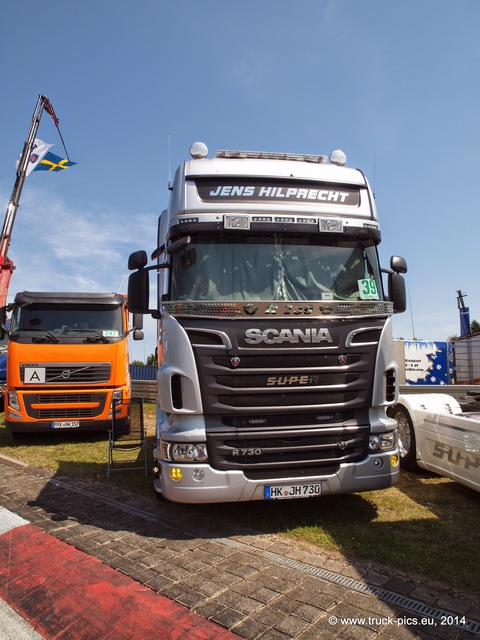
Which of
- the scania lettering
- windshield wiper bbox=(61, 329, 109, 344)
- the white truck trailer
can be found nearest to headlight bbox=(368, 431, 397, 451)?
the white truck trailer

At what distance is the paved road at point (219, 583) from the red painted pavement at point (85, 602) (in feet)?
0.04

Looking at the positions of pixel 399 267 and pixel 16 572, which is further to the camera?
pixel 399 267

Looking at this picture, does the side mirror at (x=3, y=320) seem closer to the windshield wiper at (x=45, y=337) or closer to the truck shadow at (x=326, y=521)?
the windshield wiper at (x=45, y=337)

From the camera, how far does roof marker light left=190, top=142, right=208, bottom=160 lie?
18.9ft

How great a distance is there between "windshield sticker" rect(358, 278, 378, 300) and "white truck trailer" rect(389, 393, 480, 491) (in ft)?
5.81

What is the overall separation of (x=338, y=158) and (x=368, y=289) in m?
1.88

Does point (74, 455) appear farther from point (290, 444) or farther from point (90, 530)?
point (290, 444)

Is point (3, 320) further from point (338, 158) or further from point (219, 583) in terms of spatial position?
point (219, 583)

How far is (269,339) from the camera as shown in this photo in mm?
4590

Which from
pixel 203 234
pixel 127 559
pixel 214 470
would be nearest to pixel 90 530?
pixel 127 559

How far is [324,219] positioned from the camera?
515cm

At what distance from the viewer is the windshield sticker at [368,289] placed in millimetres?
Answer: 5066

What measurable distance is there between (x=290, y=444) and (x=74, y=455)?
210 inches

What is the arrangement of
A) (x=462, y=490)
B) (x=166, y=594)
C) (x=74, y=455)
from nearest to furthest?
(x=166, y=594) → (x=462, y=490) → (x=74, y=455)
